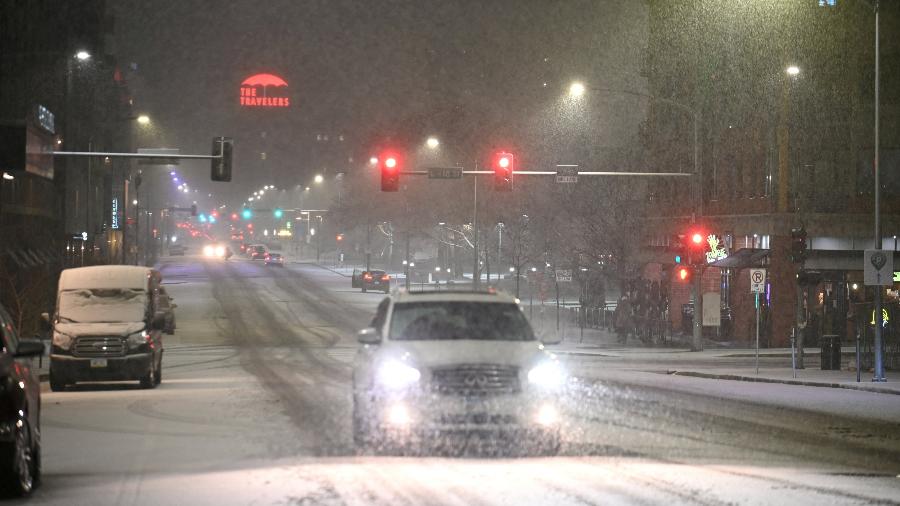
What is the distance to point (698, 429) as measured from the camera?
1705 centimetres

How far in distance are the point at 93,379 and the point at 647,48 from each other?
→ 139ft

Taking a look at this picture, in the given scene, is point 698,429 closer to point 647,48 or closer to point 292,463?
point 292,463

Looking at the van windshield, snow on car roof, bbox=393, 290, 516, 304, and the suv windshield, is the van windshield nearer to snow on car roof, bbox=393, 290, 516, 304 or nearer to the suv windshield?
snow on car roof, bbox=393, 290, 516, 304

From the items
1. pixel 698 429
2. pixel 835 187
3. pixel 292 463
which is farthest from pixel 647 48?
pixel 292 463

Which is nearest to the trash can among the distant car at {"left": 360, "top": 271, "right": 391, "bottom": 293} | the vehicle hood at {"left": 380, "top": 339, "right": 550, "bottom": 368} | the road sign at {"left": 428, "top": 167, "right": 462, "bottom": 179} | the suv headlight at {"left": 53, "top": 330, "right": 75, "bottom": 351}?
the road sign at {"left": 428, "top": 167, "right": 462, "bottom": 179}

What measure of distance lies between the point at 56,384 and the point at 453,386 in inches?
528

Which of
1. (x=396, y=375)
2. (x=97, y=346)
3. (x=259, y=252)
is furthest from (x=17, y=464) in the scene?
(x=259, y=252)

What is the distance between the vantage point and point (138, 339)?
2428 centimetres

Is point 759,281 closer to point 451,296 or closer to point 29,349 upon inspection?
point 451,296

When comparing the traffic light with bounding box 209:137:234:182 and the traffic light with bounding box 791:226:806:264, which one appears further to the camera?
the traffic light with bounding box 209:137:234:182

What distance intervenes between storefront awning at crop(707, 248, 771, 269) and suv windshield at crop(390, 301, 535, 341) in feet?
114

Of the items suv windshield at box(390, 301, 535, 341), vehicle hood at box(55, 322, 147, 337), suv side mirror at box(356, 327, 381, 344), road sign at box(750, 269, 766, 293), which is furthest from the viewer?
road sign at box(750, 269, 766, 293)

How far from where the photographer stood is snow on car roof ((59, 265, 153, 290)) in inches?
1001

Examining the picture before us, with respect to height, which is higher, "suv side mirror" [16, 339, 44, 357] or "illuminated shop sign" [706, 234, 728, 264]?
"illuminated shop sign" [706, 234, 728, 264]
